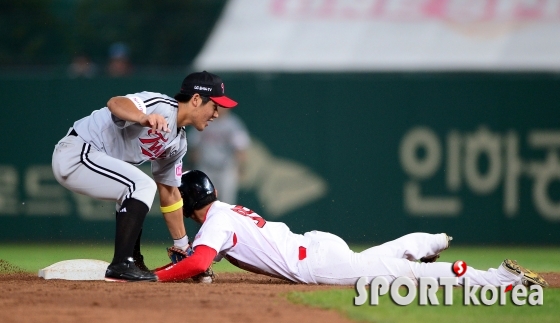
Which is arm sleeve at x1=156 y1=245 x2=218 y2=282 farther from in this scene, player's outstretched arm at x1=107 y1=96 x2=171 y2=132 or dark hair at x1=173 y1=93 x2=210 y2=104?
dark hair at x1=173 y1=93 x2=210 y2=104

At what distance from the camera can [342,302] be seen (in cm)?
519

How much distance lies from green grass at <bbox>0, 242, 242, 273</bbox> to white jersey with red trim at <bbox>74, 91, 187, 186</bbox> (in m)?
2.15

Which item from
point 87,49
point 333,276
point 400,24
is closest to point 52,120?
point 87,49

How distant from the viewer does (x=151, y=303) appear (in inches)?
198

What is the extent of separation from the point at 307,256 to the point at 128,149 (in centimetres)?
149

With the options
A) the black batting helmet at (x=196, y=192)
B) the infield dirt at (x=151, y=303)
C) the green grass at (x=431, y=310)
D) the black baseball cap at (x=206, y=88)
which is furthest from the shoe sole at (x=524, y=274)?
the black baseball cap at (x=206, y=88)

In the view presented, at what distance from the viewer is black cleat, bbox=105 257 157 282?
5859mm

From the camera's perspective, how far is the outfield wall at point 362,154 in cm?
1141

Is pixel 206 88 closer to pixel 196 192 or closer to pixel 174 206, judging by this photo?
pixel 196 192

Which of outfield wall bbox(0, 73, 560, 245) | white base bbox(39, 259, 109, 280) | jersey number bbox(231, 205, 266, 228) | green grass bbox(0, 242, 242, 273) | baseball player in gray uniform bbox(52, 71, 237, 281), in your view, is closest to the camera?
baseball player in gray uniform bbox(52, 71, 237, 281)

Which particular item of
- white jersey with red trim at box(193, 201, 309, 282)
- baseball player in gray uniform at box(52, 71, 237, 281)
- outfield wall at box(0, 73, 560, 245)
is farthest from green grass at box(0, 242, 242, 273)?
white jersey with red trim at box(193, 201, 309, 282)

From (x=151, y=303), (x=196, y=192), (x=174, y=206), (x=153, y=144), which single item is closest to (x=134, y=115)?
(x=153, y=144)

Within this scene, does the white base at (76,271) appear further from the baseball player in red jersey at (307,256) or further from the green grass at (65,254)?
the green grass at (65,254)

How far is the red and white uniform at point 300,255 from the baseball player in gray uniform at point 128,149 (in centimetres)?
36
